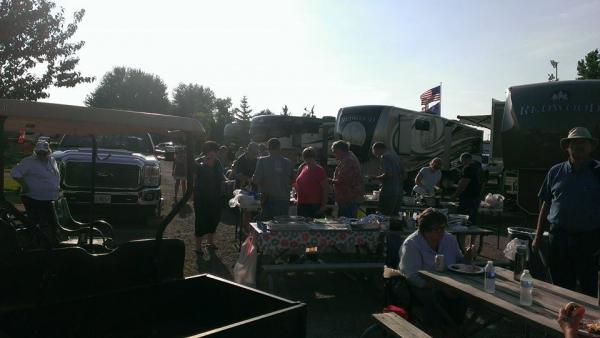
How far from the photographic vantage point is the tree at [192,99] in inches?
3459

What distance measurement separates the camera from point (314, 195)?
7117mm

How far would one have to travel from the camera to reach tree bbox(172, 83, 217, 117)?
8785cm

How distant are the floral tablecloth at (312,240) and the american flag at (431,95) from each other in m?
16.1

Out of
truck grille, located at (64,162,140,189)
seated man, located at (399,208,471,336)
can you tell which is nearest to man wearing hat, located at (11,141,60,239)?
truck grille, located at (64,162,140,189)

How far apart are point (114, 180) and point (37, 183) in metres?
2.75

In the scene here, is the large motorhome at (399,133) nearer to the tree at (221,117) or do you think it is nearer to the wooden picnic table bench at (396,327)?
the wooden picnic table bench at (396,327)

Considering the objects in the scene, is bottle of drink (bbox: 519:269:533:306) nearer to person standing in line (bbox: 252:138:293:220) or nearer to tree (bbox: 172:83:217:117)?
person standing in line (bbox: 252:138:293:220)

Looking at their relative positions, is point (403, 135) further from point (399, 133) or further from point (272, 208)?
point (272, 208)

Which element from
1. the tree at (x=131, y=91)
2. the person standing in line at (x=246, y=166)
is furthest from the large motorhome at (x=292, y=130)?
the tree at (x=131, y=91)

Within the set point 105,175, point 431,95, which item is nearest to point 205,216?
point 105,175

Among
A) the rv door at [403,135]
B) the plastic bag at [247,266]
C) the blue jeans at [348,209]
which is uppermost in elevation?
the rv door at [403,135]

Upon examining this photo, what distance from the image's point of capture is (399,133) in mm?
15539

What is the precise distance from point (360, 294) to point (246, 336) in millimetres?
3936

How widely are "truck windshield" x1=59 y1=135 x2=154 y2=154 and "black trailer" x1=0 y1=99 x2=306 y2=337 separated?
772 centimetres
